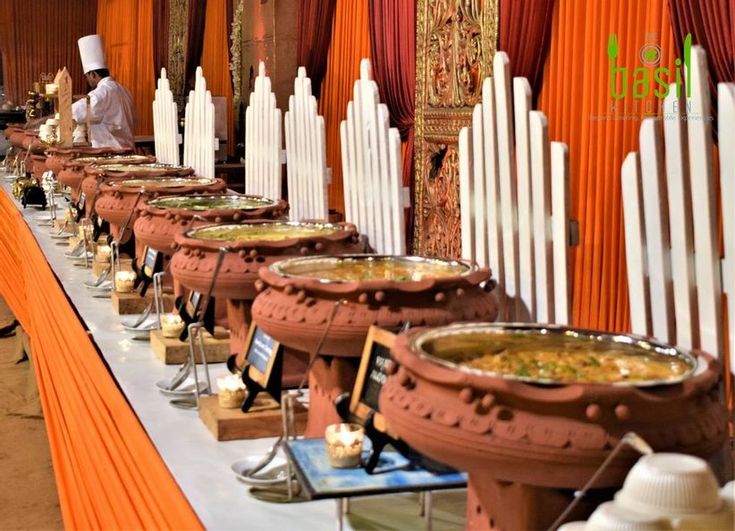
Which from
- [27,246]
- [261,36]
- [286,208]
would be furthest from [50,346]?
[261,36]

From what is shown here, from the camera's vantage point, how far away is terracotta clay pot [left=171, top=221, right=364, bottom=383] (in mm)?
2051

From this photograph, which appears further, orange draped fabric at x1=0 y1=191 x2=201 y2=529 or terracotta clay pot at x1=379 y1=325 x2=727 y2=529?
orange draped fabric at x1=0 y1=191 x2=201 y2=529

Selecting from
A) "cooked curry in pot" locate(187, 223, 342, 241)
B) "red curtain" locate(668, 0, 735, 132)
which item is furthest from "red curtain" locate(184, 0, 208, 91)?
"cooked curry in pot" locate(187, 223, 342, 241)

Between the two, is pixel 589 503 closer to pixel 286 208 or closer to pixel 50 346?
pixel 286 208

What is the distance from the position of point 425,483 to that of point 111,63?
13686 mm

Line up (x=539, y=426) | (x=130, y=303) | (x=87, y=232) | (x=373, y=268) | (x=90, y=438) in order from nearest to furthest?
1. (x=539, y=426)
2. (x=373, y=268)
3. (x=90, y=438)
4. (x=130, y=303)
5. (x=87, y=232)

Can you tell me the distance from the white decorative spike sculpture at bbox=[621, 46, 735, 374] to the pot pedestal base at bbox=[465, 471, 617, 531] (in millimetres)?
545

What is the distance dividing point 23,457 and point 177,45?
681 centimetres

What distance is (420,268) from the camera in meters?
1.96

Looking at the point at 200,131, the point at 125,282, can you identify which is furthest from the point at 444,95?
the point at 125,282

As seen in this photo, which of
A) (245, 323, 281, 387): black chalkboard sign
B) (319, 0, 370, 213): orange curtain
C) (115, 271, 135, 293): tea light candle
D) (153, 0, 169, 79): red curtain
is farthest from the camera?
(153, 0, 169, 79): red curtain

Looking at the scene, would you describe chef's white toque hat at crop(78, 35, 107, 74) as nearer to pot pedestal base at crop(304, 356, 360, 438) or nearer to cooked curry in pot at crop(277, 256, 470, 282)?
cooked curry in pot at crop(277, 256, 470, 282)

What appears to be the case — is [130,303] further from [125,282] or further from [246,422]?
[246,422]

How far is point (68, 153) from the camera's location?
529 cm
